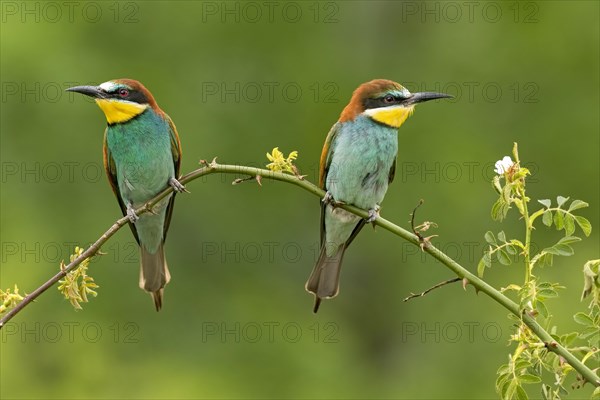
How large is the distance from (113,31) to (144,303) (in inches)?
97.7

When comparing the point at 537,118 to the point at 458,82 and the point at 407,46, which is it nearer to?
the point at 458,82

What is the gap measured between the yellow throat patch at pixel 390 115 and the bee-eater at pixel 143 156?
71 centimetres

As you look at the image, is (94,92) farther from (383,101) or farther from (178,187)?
(383,101)

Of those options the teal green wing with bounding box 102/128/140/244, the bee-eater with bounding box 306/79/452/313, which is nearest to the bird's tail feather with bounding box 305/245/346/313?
the bee-eater with bounding box 306/79/452/313

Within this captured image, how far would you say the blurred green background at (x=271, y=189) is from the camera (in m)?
7.75

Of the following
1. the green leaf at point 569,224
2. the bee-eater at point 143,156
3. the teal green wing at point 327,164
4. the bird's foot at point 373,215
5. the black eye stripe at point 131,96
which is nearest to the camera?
the green leaf at point 569,224

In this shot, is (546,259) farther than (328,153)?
No

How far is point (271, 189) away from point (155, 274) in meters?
6.02

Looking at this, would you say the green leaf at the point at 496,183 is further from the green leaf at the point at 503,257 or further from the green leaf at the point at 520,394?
the green leaf at the point at 520,394

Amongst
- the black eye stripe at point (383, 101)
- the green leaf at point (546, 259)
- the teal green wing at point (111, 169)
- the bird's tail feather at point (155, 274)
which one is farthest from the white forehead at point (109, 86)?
the green leaf at point (546, 259)

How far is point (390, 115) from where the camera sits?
11.0 feet

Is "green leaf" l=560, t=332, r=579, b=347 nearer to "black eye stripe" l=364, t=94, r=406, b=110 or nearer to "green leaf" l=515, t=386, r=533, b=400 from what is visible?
"green leaf" l=515, t=386, r=533, b=400

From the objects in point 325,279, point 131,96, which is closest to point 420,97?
point 325,279

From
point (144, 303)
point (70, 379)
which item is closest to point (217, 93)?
point (144, 303)
